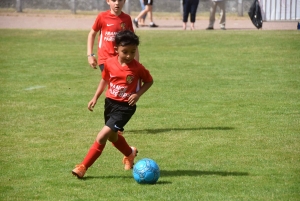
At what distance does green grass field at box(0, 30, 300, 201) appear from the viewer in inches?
282

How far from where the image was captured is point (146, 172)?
711cm

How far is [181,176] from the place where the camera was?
7520mm

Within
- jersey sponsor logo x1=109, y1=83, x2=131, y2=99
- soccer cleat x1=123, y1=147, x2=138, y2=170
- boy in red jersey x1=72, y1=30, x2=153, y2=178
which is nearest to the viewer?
boy in red jersey x1=72, y1=30, x2=153, y2=178

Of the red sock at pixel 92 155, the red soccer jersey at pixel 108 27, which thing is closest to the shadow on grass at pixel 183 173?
the red sock at pixel 92 155

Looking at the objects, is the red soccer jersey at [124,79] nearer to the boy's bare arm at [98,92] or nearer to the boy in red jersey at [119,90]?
the boy in red jersey at [119,90]

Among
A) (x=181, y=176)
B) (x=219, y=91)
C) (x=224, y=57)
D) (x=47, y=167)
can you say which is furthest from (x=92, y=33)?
(x=224, y=57)

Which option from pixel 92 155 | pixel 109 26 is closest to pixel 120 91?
pixel 92 155

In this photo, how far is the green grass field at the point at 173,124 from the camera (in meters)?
7.16

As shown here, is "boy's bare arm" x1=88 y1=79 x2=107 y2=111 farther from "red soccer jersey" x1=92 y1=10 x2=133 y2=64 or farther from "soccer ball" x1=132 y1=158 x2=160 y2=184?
"red soccer jersey" x1=92 y1=10 x2=133 y2=64

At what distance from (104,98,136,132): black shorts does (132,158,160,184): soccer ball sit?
0.49 m

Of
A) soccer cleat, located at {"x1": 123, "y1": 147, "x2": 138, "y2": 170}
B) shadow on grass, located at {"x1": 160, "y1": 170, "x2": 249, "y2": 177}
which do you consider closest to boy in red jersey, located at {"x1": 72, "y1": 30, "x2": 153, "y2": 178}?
soccer cleat, located at {"x1": 123, "y1": 147, "x2": 138, "y2": 170}

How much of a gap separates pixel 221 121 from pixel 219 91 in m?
2.93

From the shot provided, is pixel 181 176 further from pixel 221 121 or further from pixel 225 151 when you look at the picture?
pixel 221 121

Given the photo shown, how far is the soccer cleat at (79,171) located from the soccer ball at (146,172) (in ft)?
1.85
